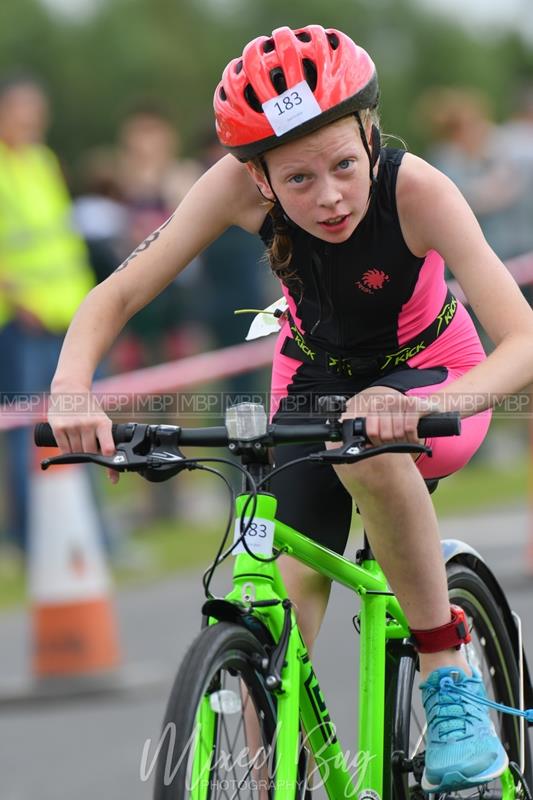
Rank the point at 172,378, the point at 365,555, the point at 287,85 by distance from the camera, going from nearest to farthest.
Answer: the point at 287,85, the point at 365,555, the point at 172,378

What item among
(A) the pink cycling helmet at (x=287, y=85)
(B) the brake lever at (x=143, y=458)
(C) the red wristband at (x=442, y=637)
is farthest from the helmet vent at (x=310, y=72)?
(C) the red wristband at (x=442, y=637)

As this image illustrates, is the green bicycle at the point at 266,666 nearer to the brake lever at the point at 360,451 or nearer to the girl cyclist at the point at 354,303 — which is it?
the brake lever at the point at 360,451

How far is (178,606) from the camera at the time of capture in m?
9.00

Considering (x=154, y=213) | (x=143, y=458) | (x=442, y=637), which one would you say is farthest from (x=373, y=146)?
(x=154, y=213)

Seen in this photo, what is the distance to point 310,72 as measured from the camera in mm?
3842

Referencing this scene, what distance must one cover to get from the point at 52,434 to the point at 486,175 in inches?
327

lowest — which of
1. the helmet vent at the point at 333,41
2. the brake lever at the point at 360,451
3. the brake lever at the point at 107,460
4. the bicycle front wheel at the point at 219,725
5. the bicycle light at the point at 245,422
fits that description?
the bicycle front wheel at the point at 219,725

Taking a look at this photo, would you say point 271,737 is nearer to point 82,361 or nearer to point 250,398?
point 82,361

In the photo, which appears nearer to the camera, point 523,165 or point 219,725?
point 219,725

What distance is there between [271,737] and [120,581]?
6.30 meters

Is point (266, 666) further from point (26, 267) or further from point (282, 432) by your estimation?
point (26, 267)

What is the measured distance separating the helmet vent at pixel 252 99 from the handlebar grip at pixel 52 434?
0.80 m

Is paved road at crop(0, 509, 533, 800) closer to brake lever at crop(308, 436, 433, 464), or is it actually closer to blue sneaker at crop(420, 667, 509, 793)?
blue sneaker at crop(420, 667, 509, 793)

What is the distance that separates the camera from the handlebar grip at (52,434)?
11.9 feet
